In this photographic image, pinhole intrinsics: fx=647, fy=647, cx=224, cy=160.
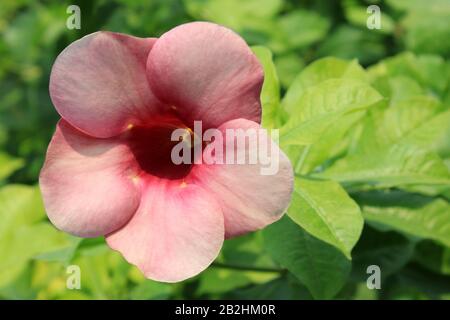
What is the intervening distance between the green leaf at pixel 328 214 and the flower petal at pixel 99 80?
0.98 ft

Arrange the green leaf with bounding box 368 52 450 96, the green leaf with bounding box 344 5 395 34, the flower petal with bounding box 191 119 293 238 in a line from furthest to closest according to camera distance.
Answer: the green leaf with bounding box 344 5 395 34
the green leaf with bounding box 368 52 450 96
the flower petal with bounding box 191 119 293 238

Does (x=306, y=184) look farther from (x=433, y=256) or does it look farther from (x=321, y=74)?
(x=433, y=256)

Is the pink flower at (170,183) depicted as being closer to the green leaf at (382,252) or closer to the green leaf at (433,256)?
the green leaf at (382,252)

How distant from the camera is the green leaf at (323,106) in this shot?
108cm

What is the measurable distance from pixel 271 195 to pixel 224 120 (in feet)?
0.46

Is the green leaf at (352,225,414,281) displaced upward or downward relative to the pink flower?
downward

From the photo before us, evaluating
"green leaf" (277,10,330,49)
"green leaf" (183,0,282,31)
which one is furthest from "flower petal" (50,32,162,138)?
"green leaf" (277,10,330,49)

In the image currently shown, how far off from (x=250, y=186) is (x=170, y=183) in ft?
0.57

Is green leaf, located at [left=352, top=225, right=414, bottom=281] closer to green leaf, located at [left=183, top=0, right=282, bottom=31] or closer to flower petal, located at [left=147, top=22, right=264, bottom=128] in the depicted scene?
flower petal, located at [left=147, top=22, right=264, bottom=128]

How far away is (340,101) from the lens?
1.11 metres

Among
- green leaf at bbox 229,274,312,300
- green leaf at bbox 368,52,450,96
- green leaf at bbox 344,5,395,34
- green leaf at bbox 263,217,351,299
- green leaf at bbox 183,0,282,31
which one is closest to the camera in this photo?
green leaf at bbox 263,217,351,299

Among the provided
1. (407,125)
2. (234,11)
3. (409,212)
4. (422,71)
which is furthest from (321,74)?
(234,11)

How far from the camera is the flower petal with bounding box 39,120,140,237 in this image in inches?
38.4
